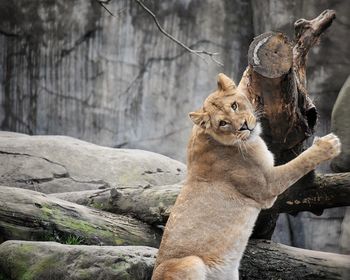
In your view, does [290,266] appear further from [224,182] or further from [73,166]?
[73,166]

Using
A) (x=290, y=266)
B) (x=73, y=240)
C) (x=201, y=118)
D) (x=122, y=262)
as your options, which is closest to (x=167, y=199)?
(x=73, y=240)

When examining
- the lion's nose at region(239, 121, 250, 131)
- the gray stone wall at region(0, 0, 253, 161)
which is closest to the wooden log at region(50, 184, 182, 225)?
the lion's nose at region(239, 121, 250, 131)

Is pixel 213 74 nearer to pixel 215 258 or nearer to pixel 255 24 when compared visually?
pixel 255 24

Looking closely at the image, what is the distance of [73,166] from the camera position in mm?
9578

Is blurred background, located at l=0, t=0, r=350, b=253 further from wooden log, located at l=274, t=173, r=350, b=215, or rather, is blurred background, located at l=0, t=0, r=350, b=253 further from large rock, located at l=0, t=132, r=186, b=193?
wooden log, located at l=274, t=173, r=350, b=215

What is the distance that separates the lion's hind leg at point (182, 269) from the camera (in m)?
5.69

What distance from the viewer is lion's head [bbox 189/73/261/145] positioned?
19.1ft

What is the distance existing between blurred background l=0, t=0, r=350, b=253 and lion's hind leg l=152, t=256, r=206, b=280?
5742mm

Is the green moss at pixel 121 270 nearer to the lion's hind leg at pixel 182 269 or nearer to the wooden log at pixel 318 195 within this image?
the lion's hind leg at pixel 182 269

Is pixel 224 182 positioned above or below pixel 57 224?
above

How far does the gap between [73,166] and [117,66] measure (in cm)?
265

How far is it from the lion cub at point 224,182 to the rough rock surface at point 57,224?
4.62 feet

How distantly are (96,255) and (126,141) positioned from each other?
17.8 ft

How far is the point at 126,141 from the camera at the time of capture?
11852 mm
